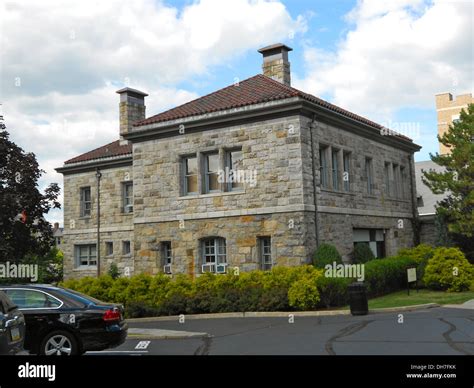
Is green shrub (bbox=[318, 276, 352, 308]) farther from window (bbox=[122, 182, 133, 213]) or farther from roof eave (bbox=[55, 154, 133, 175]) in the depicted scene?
roof eave (bbox=[55, 154, 133, 175])

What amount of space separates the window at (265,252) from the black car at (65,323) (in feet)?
34.4

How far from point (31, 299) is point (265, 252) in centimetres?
1136

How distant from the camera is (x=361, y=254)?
22.7 m

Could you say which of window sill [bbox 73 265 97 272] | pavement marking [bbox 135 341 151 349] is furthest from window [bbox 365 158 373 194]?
window sill [bbox 73 265 97 272]

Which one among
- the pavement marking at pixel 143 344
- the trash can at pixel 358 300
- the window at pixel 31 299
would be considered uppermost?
the window at pixel 31 299

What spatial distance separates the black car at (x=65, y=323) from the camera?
10203 millimetres

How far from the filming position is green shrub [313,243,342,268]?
19.2 m

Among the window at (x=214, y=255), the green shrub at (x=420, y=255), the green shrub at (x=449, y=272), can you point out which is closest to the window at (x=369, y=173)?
the green shrub at (x=420, y=255)

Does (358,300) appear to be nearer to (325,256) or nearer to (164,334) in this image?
(325,256)

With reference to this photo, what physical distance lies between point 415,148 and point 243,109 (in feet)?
42.9

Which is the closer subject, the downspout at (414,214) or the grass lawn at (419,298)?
the grass lawn at (419,298)

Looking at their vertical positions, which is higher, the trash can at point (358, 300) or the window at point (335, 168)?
the window at point (335, 168)

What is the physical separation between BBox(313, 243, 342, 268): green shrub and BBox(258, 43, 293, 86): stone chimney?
849cm

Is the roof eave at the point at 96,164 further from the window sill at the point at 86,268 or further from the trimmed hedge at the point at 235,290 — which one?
the trimmed hedge at the point at 235,290
